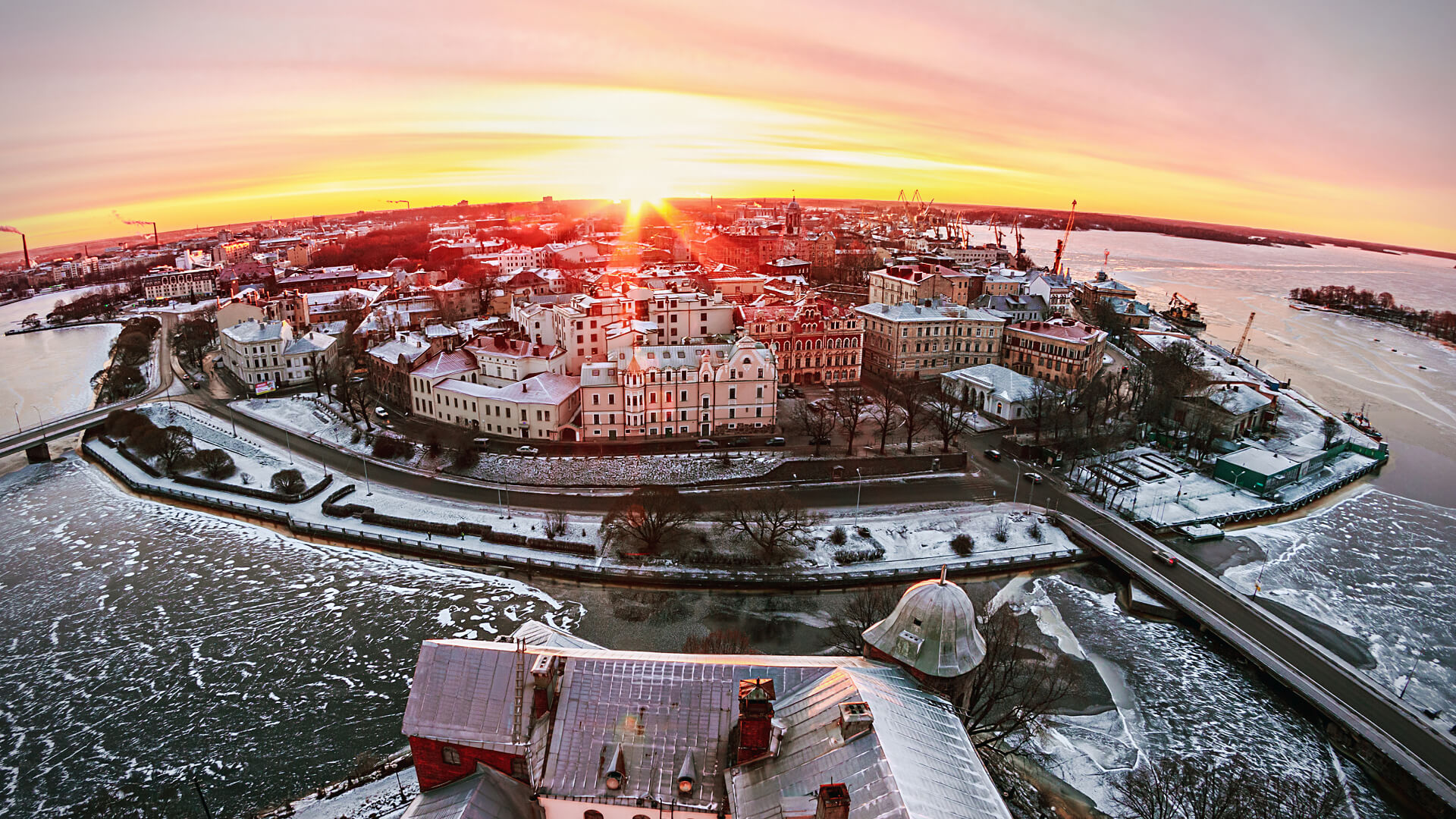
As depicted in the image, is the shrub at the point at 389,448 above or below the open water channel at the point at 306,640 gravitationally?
above

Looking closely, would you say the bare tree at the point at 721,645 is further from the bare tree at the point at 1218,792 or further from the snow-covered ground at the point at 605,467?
the snow-covered ground at the point at 605,467

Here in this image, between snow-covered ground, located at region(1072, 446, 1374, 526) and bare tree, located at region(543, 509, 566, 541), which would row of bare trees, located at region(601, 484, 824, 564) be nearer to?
bare tree, located at region(543, 509, 566, 541)

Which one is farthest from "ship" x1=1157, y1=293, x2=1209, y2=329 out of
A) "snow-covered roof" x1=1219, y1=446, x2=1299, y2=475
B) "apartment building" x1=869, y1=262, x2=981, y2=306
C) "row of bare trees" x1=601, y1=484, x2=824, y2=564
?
"row of bare trees" x1=601, y1=484, x2=824, y2=564

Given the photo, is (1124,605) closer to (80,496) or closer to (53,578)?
(53,578)

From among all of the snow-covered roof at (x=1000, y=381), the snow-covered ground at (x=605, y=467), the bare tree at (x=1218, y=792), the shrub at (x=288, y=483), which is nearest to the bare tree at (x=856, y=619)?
the bare tree at (x=1218, y=792)

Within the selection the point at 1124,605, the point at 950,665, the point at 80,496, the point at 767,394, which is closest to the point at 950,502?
the point at 1124,605

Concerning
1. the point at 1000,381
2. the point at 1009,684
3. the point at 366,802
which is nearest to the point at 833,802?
the point at 1009,684
